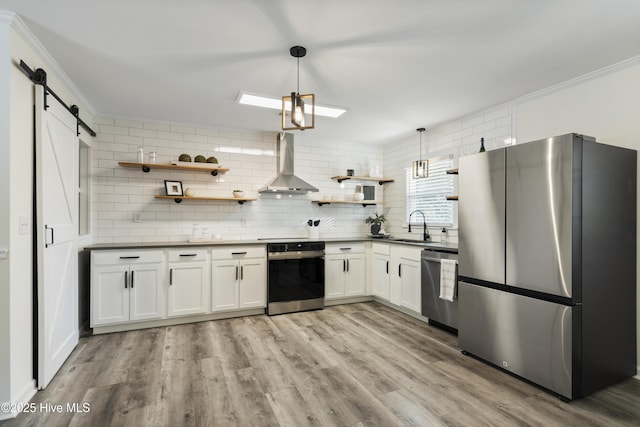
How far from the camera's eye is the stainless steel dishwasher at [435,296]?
11.4 feet

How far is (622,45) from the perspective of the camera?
241cm

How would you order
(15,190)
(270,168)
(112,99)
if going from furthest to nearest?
(270,168) → (112,99) → (15,190)

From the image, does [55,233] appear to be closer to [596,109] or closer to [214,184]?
[214,184]

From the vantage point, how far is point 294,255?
4.33m

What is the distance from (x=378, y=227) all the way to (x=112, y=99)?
3.96 m

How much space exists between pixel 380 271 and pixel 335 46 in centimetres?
317

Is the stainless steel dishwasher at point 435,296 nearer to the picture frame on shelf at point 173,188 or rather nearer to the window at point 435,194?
the window at point 435,194

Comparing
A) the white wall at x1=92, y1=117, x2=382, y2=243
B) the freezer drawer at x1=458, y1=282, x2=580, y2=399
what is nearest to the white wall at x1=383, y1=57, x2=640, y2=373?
the freezer drawer at x1=458, y1=282, x2=580, y2=399

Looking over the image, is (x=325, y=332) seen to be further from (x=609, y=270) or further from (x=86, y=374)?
(x=609, y=270)

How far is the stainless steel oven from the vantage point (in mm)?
4223

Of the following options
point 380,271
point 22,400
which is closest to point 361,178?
point 380,271

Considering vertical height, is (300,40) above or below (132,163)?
above

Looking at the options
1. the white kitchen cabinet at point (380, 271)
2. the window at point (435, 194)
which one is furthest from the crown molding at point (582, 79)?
the white kitchen cabinet at point (380, 271)

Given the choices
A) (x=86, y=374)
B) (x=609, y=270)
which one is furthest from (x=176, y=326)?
(x=609, y=270)
